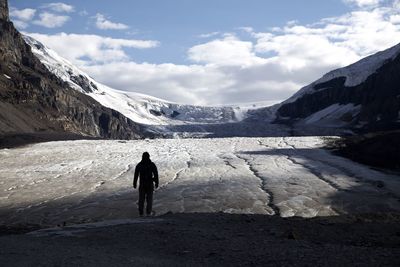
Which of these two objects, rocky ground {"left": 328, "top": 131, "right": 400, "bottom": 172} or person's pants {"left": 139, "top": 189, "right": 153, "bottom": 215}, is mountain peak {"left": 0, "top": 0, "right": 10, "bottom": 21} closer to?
rocky ground {"left": 328, "top": 131, "right": 400, "bottom": 172}

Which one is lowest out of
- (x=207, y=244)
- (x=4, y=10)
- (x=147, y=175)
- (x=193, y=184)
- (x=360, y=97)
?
(x=193, y=184)

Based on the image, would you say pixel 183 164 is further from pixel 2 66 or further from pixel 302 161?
pixel 2 66

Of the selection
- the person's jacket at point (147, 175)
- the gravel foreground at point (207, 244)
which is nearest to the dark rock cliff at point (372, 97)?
the person's jacket at point (147, 175)

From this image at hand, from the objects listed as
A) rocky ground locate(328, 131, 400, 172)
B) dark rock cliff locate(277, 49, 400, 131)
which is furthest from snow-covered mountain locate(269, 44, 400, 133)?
rocky ground locate(328, 131, 400, 172)

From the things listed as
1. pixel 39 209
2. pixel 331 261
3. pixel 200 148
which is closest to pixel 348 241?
pixel 331 261

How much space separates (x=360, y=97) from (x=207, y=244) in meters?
152

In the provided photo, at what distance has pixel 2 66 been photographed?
115 meters

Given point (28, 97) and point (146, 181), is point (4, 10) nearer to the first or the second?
point (28, 97)

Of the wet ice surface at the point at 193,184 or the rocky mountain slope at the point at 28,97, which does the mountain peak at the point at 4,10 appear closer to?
the rocky mountain slope at the point at 28,97

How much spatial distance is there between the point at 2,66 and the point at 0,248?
114728 millimetres

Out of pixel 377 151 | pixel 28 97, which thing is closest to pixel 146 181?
pixel 377 151

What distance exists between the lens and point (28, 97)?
113500mm

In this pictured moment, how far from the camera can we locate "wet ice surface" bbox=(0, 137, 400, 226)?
1764cm

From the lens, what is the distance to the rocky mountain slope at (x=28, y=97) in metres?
93.2
